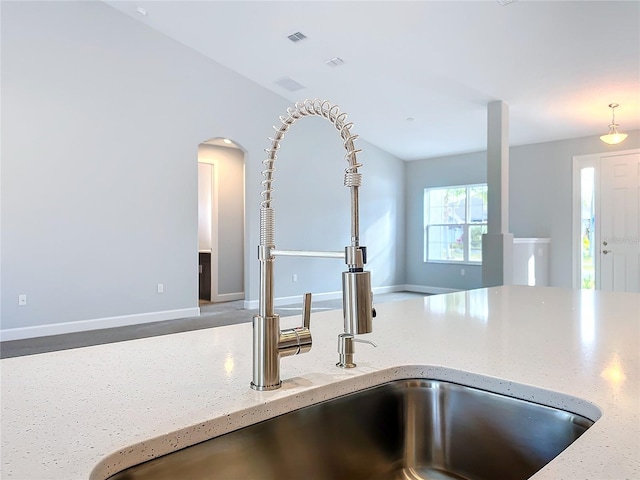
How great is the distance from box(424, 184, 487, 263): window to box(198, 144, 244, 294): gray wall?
3.52 m

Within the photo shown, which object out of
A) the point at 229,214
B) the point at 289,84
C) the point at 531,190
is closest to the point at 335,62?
the point at 289,84

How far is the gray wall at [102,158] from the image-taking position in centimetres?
458

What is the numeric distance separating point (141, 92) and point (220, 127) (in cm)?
109

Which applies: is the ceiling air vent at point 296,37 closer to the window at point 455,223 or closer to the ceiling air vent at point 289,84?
the ceiling air vent at point 289,84

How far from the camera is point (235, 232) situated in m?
7.68

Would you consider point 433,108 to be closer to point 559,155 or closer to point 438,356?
point 559,155

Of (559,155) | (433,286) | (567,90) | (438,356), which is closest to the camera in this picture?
(438,356)

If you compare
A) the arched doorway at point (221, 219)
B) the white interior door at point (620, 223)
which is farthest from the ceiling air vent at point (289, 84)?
the white interior door at point (620, 223)

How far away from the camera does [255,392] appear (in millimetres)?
710

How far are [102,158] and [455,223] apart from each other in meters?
5.83

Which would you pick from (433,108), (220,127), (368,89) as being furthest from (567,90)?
(220,127)

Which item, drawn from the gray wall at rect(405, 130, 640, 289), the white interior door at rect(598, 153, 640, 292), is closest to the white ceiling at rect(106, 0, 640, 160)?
the gray wall at rect(405, 130, 640, 289)

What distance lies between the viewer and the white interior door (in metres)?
6.15

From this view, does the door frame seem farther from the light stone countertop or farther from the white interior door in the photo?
the light stone countertop
